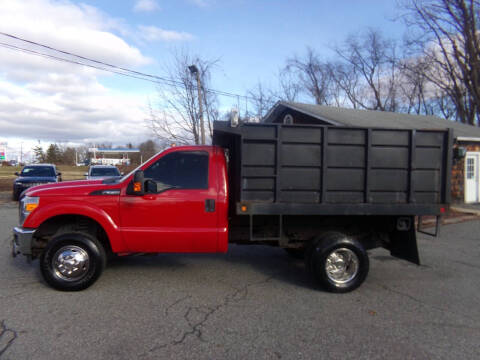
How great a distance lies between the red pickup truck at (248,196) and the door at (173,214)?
0.01 meters

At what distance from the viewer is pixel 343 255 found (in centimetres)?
473

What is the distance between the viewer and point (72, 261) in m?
4.43

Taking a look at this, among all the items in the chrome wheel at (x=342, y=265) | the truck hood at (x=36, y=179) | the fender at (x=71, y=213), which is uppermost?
the truck hood at (x=36, y=179)

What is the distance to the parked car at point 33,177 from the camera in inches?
544

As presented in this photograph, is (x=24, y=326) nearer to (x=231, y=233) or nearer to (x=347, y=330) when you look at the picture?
(x=231, y=233)

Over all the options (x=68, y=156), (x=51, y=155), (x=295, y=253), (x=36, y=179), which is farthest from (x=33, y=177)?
(x=68, y=156)

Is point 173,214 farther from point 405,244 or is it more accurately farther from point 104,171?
point 104,171

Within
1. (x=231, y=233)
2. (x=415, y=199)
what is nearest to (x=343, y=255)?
(x=415, y=199)

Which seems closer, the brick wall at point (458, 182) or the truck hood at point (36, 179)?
the truck hood at point (36, 179)

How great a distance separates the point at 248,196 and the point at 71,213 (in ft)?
7.72

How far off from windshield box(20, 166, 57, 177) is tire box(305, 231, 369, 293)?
13800 mm

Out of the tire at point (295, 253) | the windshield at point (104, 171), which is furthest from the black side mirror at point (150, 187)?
the windshield at point (104, 171)

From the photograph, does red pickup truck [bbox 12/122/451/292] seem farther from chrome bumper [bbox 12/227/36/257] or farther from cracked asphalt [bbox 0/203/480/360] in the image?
cracked asphalt [bbox 0/203/480/360]

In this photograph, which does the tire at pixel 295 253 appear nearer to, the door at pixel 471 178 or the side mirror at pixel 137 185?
the side mirror at pixel 137 185
